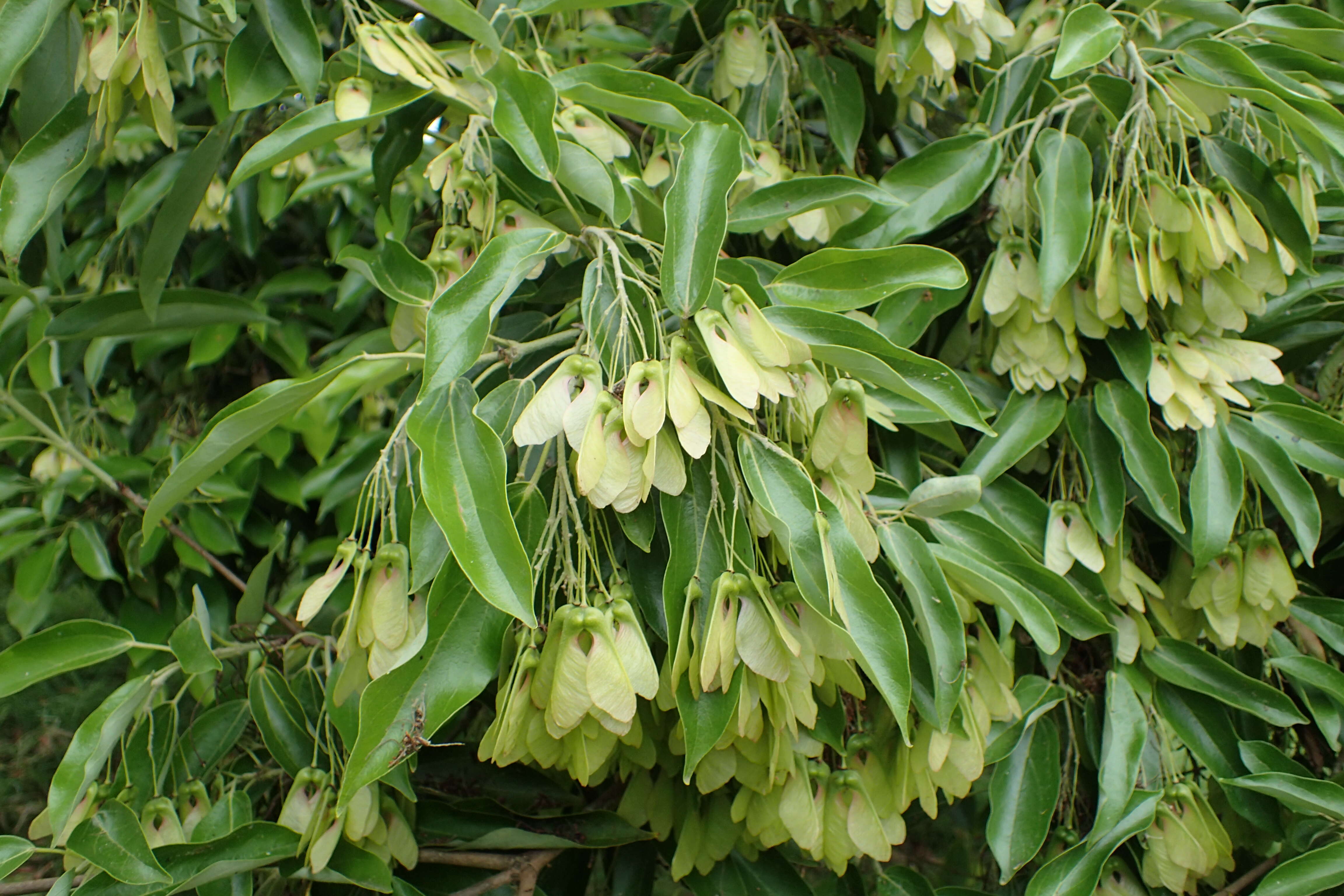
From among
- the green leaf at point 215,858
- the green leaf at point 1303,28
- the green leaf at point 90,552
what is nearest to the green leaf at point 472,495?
the green leaf at point 215,858

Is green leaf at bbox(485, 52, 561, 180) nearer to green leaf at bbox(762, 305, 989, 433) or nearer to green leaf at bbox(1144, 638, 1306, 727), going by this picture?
green leaf at bbox(762, 305, 989, 433)

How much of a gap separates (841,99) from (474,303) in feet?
2.21

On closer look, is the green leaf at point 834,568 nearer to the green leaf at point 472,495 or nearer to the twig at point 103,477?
the green leaf at point 472,495

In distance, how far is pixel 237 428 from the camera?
0.71 m

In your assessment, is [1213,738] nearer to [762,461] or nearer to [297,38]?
[762,461]

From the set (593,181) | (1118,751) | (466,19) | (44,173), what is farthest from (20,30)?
(1118,751)

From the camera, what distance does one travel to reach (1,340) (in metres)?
1.33

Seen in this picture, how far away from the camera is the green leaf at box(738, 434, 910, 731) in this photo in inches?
25.4

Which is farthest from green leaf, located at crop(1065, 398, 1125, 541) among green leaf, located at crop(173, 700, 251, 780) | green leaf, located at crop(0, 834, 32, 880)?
green leaf, located at crop(0, 834, 32, 880)

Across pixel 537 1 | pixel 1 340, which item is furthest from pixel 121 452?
pixel 537 1

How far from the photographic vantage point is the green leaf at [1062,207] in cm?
92

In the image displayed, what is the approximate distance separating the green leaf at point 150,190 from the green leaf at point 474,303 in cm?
90

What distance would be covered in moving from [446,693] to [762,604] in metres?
0.23

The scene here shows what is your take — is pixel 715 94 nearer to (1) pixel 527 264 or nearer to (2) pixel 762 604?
(1) pixel 527 264
